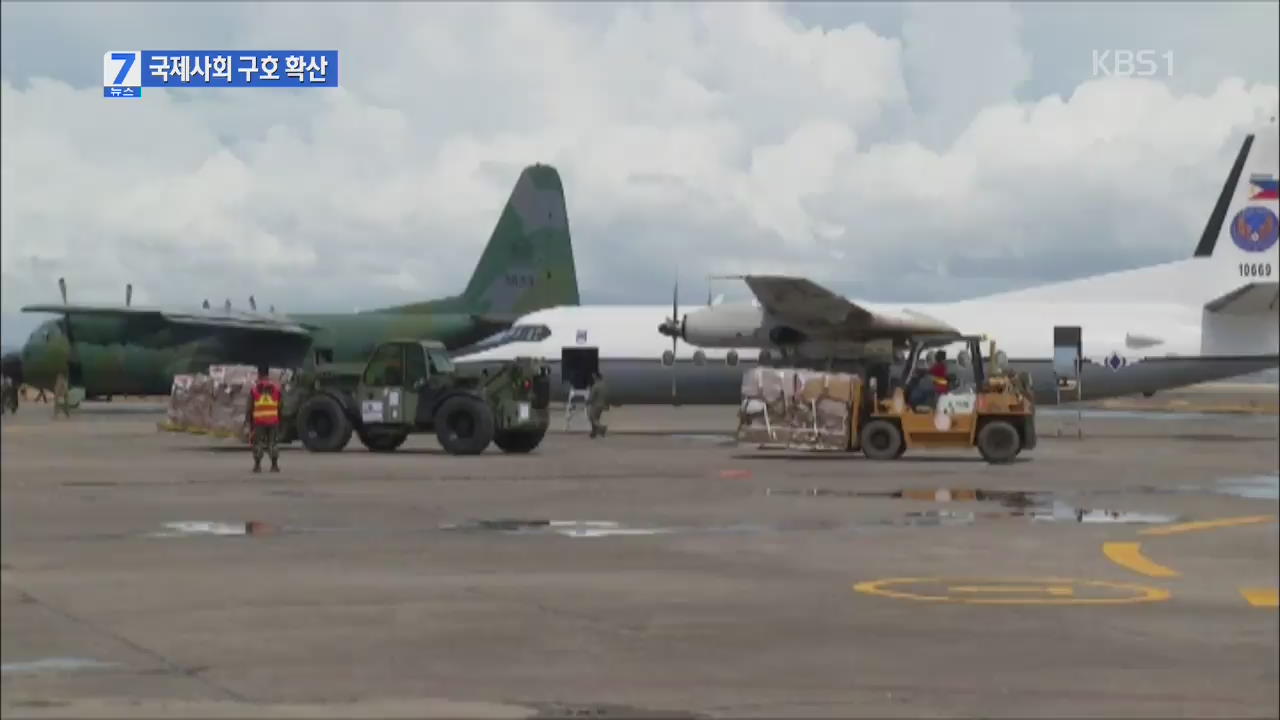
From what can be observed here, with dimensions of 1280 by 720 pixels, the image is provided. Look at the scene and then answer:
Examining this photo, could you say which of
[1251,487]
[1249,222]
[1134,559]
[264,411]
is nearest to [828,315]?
[1249,222]

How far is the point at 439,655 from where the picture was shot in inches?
631

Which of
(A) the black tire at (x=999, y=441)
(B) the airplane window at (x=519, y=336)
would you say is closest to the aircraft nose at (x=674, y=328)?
(B) the airplane window at (x=519, y=336)

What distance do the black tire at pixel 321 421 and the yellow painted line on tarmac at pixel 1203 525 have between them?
1491cm

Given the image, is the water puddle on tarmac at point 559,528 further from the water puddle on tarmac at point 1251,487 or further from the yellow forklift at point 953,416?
the yellow forklift at point 953,416

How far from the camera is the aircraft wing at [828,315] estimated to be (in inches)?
2100

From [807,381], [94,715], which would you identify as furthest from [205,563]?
[807,381]

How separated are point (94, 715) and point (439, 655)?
3.72 metres

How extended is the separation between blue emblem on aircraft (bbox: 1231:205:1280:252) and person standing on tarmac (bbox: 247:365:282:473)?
36800 mm

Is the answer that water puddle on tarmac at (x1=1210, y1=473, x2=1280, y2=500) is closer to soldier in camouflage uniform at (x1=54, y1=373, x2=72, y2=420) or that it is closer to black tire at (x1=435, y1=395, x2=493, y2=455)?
black tire at (x1=435, y1=395, x2=493, y2=455)

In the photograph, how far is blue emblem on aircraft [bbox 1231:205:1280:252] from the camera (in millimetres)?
59312

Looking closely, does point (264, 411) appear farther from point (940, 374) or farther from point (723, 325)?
point (723, 325)

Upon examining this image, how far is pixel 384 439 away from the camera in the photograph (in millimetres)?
41031

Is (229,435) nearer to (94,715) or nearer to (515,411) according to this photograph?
(94,715)

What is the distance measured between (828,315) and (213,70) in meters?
50.3
